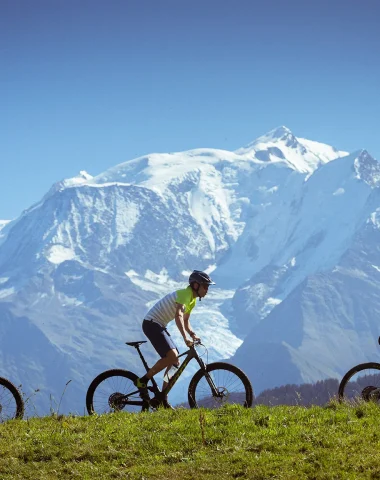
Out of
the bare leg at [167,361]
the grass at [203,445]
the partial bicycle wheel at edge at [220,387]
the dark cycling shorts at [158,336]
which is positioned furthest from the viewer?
the dark cycling shorts at [158,336]

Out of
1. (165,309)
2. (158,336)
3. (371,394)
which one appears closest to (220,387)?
(158,336)

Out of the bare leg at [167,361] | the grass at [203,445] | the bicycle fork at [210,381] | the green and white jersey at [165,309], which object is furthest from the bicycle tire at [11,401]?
the bicycle fork at [210,381]

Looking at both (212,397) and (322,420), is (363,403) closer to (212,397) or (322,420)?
(322,420)

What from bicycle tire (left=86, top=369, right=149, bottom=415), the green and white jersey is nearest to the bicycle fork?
the green and white jersey

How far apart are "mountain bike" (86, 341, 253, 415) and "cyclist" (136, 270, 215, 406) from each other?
0.61 feet

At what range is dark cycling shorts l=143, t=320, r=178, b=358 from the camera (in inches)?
630

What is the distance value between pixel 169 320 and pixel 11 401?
3641 millimetres

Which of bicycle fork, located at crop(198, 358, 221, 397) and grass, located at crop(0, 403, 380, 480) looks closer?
grass, located at crop(0, 403, 380, 480)

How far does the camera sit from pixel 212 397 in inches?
635

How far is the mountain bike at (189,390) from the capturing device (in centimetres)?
1594

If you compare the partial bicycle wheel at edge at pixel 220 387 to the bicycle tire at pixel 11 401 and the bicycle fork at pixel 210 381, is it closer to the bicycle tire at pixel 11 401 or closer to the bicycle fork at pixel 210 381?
the bicycle fork at pixel 210 381

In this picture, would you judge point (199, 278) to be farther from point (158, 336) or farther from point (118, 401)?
point (118, 401)

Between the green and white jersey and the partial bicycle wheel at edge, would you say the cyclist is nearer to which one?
the green and white jersey

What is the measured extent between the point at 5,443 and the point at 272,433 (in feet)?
14.8
